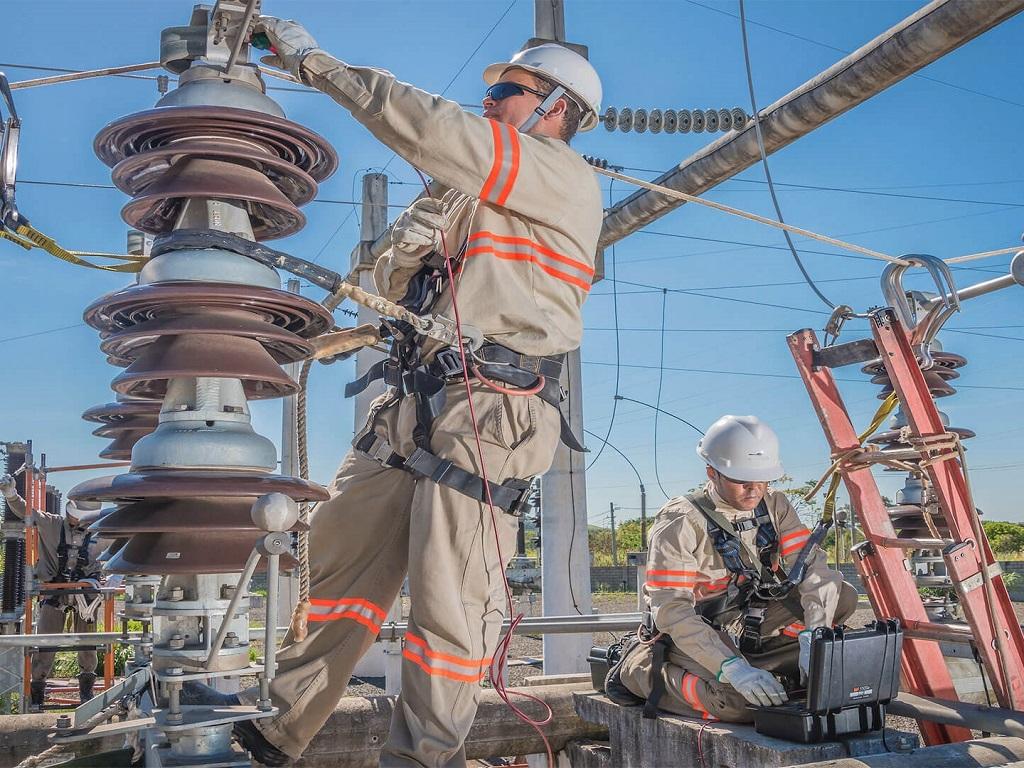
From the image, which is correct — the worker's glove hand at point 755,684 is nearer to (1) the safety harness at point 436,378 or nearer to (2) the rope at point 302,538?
(1) the safety harness at point 436,378

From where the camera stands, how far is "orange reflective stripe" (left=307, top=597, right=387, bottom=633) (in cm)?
344

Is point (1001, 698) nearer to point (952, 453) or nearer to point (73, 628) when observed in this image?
point (952, 453)

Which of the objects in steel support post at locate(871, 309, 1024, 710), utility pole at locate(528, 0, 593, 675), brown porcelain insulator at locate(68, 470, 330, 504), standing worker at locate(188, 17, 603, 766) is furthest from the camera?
utility pole at locate(528, 0, 593, 675)

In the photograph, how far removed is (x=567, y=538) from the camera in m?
9.68

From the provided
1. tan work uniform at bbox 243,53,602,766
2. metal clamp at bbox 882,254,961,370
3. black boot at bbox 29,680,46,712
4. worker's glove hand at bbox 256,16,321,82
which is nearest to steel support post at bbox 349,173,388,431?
black boot at bbox 29,680,46,712

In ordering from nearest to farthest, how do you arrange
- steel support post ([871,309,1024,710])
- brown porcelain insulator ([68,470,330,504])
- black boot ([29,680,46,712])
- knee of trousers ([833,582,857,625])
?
brown porcelain insulator ([68,470,330,504]) → steel support post ([871,309,1024,710]) → knee of trousers ([833,582,857,625]) → black boot ([29,680,46,712])

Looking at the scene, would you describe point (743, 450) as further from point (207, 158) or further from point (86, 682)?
point (86, 682)

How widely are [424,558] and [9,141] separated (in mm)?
1678

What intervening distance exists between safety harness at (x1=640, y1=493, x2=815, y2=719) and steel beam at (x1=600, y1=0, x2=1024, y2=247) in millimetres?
2717

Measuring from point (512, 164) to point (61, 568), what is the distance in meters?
9.70

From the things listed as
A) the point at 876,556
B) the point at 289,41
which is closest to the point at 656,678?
the point at 876,556

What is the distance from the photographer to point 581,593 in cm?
976

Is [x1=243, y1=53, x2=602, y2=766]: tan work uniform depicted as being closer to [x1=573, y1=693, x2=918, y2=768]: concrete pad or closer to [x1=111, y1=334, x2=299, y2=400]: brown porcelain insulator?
[x1=111, y1=334, x2=299, y2=400]: brown porcelain insulator

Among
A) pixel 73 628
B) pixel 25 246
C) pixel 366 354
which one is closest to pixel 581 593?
pixel 366 354
